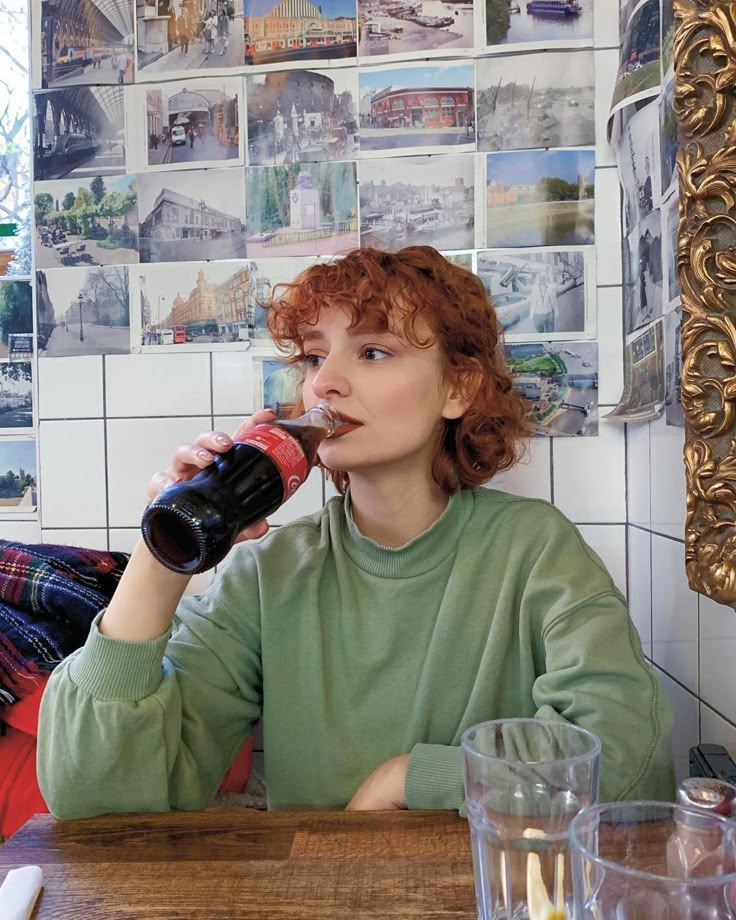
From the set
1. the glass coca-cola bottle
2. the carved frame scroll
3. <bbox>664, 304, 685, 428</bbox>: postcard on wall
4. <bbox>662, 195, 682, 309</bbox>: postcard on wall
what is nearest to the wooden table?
the glass coca-cola bottle

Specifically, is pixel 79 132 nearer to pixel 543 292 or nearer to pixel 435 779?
pixel 543 292

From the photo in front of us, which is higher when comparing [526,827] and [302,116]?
[302,116]

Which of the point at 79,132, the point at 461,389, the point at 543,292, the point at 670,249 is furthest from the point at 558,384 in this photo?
the point at 79,132

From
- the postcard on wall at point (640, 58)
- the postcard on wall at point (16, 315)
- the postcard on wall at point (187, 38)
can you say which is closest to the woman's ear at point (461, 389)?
the postcard on wall at point (640, 58)

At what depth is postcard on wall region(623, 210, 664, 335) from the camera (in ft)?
4.24

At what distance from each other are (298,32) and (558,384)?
2.81 feet

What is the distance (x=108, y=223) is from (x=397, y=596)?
3.54ft

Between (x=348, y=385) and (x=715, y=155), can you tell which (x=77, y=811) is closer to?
(x=348, y=385)

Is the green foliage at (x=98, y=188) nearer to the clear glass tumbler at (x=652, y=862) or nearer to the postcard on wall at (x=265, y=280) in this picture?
the postcard on wall at (x=265, y=280)

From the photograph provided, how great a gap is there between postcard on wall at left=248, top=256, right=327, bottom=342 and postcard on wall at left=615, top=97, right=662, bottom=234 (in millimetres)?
582

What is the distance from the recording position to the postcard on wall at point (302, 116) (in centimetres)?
159

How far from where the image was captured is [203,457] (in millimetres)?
807

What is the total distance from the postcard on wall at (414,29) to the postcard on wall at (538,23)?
0.15 feet

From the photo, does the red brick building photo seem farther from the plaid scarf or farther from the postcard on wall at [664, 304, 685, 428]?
the plaid scarf
